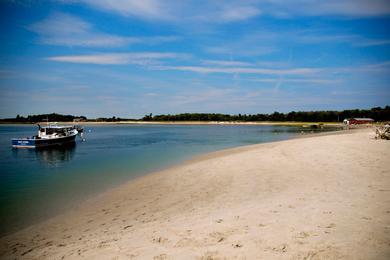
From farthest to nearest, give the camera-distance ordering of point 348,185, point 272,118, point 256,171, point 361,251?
point 272,118, point 256,171, point 348,185, point 361,251

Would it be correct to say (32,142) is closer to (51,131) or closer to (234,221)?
(51,131)

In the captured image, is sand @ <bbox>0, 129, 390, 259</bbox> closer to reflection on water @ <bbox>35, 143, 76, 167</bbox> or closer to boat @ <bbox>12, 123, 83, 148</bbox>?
reflection on water @ <bbox>35, 143, 76, 167</bbox>

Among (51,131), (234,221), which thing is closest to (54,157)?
(51,131)

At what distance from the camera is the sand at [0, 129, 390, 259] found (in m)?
5.89

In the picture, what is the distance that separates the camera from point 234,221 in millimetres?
7664

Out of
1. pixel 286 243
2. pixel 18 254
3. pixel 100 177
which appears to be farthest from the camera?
pixel 100 177

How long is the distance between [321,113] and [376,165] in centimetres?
16055

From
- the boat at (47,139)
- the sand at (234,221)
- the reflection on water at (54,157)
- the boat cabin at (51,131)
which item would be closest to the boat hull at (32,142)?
the boat at (47,139)

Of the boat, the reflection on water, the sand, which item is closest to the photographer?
the sand

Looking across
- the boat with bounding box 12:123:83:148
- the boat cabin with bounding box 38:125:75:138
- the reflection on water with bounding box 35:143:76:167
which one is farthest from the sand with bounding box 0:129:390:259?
the boat cabin with bounding box 38:125:75:138

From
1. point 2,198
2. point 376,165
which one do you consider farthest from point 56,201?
point 376,165

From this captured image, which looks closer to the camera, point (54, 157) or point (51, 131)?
point (54, 157)

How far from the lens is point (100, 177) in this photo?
1953 centimetres

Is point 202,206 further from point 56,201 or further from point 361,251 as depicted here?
point 56,201
